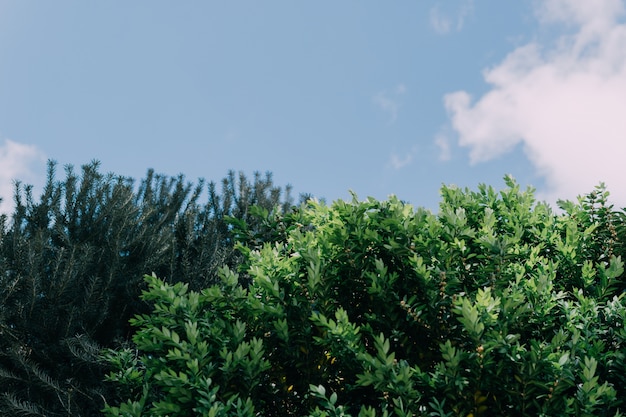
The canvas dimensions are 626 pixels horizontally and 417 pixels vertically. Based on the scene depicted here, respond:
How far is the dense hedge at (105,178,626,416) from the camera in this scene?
3.88 meters

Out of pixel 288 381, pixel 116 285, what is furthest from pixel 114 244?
pixel 288 381

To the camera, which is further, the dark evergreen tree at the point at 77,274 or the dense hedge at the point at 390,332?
the dark evergreen tree at the point at 77,274

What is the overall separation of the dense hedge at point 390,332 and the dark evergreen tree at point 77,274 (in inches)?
105

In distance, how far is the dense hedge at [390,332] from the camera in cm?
388

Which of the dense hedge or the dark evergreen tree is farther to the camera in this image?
the dark evergreen tree

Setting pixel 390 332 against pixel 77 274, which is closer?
pixel 390 332

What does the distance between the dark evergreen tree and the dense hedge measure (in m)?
2.68

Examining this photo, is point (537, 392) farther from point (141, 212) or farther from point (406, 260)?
point (141, 212)

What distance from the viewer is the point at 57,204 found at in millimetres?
9164

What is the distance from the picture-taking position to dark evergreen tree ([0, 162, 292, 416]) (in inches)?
299

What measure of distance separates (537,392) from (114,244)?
6185 mm

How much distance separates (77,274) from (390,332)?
5.14 meters

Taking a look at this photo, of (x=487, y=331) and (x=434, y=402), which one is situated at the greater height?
(x=487, y=331)

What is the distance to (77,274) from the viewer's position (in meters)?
8.11
